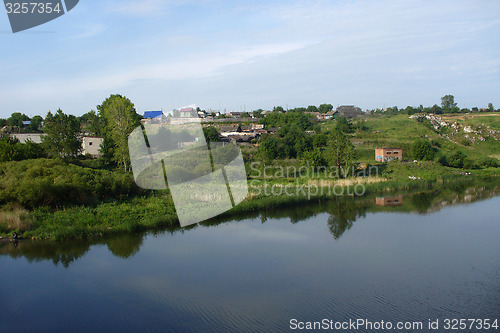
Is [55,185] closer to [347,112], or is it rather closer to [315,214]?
[315,214]

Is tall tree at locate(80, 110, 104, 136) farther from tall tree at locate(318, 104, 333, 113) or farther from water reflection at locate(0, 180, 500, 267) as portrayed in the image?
tall tree at locate(318, 104, 333, 113)

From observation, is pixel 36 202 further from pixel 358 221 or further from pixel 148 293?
pixel 358 221

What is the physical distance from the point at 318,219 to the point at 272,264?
15.1ft

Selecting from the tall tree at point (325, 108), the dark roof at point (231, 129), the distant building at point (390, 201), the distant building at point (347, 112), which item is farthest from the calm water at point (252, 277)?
the tall tree at point (325, 108)

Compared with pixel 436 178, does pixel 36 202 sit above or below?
above

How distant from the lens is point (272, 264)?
27.9ft

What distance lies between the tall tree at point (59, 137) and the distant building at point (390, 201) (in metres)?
14.6

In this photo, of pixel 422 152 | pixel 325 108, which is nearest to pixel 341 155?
pixel 422 152

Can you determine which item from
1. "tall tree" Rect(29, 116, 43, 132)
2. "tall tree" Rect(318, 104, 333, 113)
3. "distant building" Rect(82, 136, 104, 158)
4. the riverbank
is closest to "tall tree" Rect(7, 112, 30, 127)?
"tall tree" Rect(29, 116, 43, 132)

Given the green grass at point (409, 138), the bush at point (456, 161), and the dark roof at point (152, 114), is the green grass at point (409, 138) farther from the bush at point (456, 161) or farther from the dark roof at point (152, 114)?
the dark roof at point (152, 114)

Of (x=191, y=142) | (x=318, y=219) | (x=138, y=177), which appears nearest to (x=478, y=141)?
(x=191, y=142)

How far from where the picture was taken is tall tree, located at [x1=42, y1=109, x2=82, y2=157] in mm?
19562

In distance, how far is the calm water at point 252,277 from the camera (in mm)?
6375

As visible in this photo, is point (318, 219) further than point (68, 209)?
Yes
